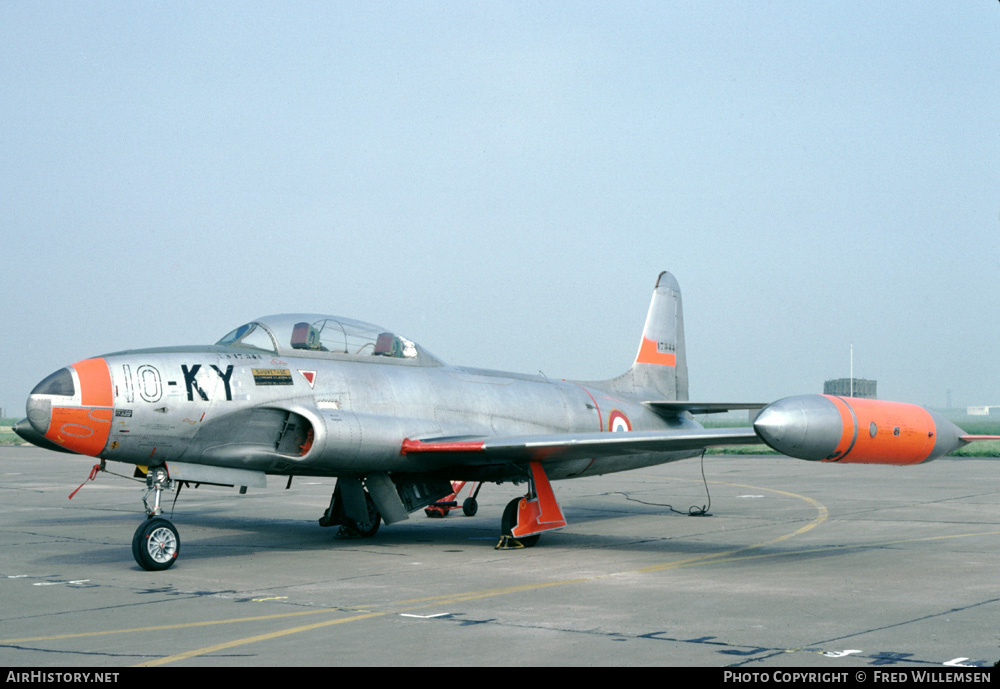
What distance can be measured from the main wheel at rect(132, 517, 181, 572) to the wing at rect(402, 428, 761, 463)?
318 centimetres

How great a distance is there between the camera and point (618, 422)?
53.6 ft

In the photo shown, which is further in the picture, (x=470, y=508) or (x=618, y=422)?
(x=470, y=508)

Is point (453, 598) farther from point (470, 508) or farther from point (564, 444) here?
point (470, 508)

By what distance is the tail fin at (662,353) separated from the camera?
60.8ft

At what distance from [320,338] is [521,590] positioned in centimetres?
491

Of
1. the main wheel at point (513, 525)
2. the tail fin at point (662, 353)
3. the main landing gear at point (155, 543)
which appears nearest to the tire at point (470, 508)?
the tail fin at point (662, 353)

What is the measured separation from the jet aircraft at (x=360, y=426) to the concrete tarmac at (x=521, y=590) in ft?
2.91

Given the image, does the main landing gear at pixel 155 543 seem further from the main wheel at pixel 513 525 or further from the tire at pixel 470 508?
→ the tire at pixel 470 508

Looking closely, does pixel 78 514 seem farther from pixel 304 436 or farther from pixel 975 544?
pixel 975 544

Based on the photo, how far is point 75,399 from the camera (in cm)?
1009

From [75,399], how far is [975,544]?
11.2 meters

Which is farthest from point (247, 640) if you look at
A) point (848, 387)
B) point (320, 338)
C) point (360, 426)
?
point (848, 387)

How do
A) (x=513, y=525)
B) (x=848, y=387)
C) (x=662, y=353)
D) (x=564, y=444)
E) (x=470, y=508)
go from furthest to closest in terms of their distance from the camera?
(x=848, y=387)
(x=662, y=353)
(x=470, y=508)
(x=513, y=525)
(x=564, y=444)

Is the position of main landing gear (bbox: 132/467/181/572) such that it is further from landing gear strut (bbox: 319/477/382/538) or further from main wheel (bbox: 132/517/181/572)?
landing gear strut (bbox: 319/477/382/538)
